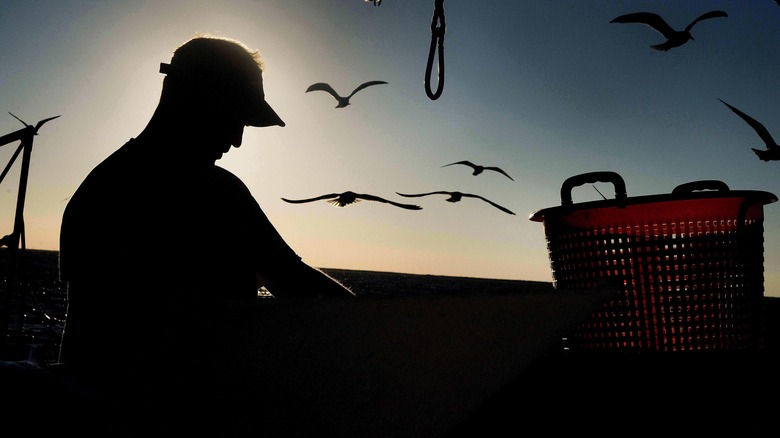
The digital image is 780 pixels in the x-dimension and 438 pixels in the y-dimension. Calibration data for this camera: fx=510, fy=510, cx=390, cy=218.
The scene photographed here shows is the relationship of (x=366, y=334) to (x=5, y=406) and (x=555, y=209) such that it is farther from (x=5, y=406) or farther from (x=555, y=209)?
(x=555, y=209)

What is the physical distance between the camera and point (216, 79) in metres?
2.00

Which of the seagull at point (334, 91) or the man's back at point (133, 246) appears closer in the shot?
the man's back at point (133, 246)

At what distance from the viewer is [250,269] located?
2166 mm

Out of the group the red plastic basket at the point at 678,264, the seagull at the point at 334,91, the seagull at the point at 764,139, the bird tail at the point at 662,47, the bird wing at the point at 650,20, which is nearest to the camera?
the red plastic basket at the point at 678,264

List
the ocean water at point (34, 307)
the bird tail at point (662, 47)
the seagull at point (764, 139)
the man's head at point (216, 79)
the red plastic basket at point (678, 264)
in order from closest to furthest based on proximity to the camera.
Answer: the ocean water at point (34, 307)
the man's head at point (216, 79)
the red plastic basket at point (678, 264)
the seagull at point (764, 139)
the bird tail at point (662, 47)

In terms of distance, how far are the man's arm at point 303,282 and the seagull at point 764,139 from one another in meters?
2.82

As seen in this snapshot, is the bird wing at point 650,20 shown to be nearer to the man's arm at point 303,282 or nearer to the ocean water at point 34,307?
the ocean water at point 34,307

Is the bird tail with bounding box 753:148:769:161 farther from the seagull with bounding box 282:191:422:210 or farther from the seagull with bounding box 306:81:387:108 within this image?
the seagull with bounding box 306:81:387:108

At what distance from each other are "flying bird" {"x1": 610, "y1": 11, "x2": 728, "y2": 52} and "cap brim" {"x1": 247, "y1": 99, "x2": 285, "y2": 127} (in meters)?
3.59

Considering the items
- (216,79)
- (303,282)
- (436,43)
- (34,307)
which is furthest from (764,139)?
(34,307)

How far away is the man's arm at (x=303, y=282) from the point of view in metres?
2.12

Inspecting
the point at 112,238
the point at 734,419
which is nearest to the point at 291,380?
the point at 112,238

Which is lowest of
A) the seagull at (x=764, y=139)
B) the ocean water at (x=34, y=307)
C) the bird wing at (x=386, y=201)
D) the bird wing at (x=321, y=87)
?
the ocean water at (x=34, y=307)

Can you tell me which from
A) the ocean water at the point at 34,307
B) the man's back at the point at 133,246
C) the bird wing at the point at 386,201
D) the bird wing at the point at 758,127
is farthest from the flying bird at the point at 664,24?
the man's back at the point at 133,246
